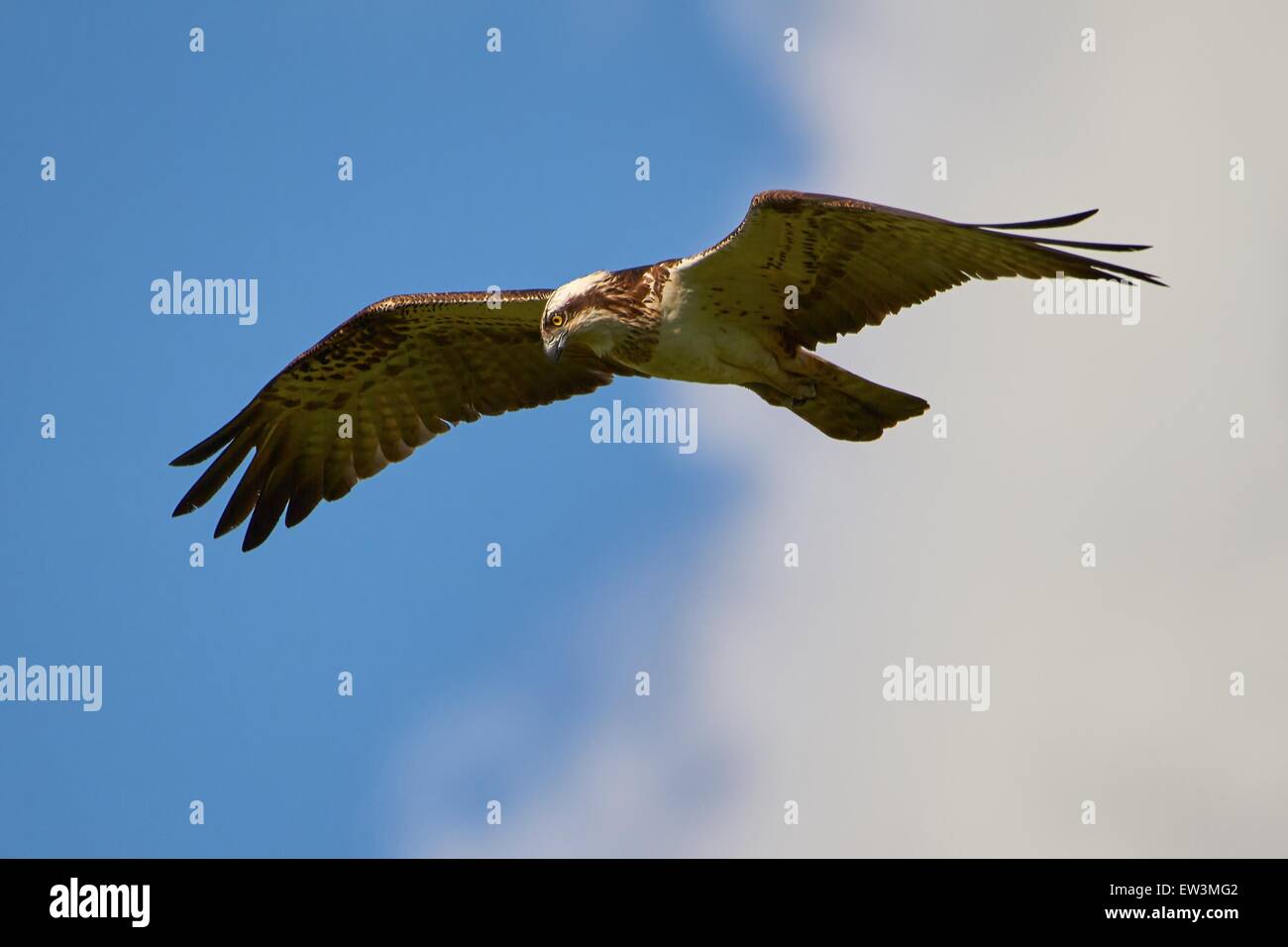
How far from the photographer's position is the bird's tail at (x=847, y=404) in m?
12.1

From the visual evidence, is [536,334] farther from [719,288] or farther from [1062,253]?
[1062,253]

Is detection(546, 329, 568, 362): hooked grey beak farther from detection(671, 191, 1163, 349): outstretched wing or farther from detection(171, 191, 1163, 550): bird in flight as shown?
detection(671, 191, 1163, 349): outstretched wing

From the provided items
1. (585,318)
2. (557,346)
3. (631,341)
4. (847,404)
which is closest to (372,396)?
(557,346)

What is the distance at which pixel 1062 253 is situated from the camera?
1065 cm

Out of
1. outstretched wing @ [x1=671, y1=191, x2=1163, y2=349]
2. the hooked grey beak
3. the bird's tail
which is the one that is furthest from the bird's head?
the bird's tail

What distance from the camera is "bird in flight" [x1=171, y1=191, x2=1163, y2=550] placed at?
11.3 m

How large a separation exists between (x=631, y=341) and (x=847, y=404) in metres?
1.51

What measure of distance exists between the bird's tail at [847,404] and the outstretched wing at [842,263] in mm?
262

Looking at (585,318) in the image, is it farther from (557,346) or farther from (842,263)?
(842,263)

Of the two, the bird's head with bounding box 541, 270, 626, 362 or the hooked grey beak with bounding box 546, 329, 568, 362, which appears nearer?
the bird's head with bounding box 541, 270, 626, 362

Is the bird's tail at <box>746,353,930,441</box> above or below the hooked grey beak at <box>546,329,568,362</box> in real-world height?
below
